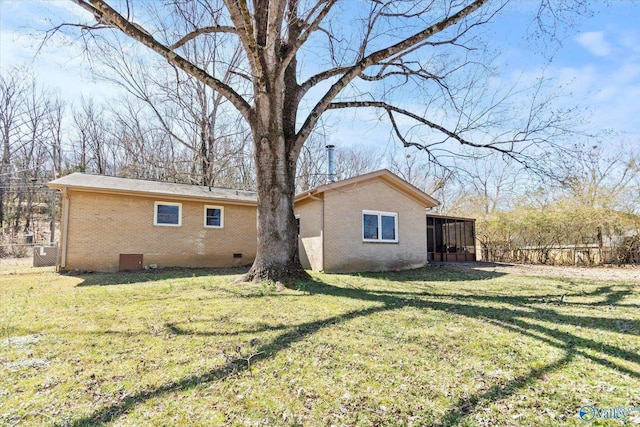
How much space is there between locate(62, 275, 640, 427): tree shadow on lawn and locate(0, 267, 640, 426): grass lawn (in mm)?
19

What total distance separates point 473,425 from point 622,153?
19190 millimetres

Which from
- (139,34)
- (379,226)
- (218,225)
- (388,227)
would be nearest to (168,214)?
(218,225)

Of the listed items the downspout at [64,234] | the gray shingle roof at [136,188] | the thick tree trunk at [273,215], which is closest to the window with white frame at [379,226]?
the gray shingle roof at [136,188]

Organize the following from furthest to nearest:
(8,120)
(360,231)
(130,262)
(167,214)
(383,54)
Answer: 1. (8,120)
2. (167,214)
3. (360,231)
4. (130,262)
5. (383,54)

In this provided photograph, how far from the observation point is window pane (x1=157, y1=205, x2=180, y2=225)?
11.9 metres

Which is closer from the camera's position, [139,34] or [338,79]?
[139,34]

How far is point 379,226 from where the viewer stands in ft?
40.8

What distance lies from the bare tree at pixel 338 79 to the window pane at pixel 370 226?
3.34 m

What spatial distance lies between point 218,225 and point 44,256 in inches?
289

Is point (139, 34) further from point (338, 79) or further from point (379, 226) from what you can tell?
point (379, 226)

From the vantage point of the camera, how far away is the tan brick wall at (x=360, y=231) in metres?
11.3

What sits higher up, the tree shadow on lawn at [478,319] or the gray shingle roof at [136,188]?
the gray shingle roof at [136,188]

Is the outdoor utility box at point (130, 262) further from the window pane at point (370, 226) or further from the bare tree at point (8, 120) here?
the bare tree at point (8, 120)

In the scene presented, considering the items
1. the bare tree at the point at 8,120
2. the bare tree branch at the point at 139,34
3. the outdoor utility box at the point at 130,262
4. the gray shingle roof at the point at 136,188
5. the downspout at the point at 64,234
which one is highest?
the bare tree at the point at 8,120
